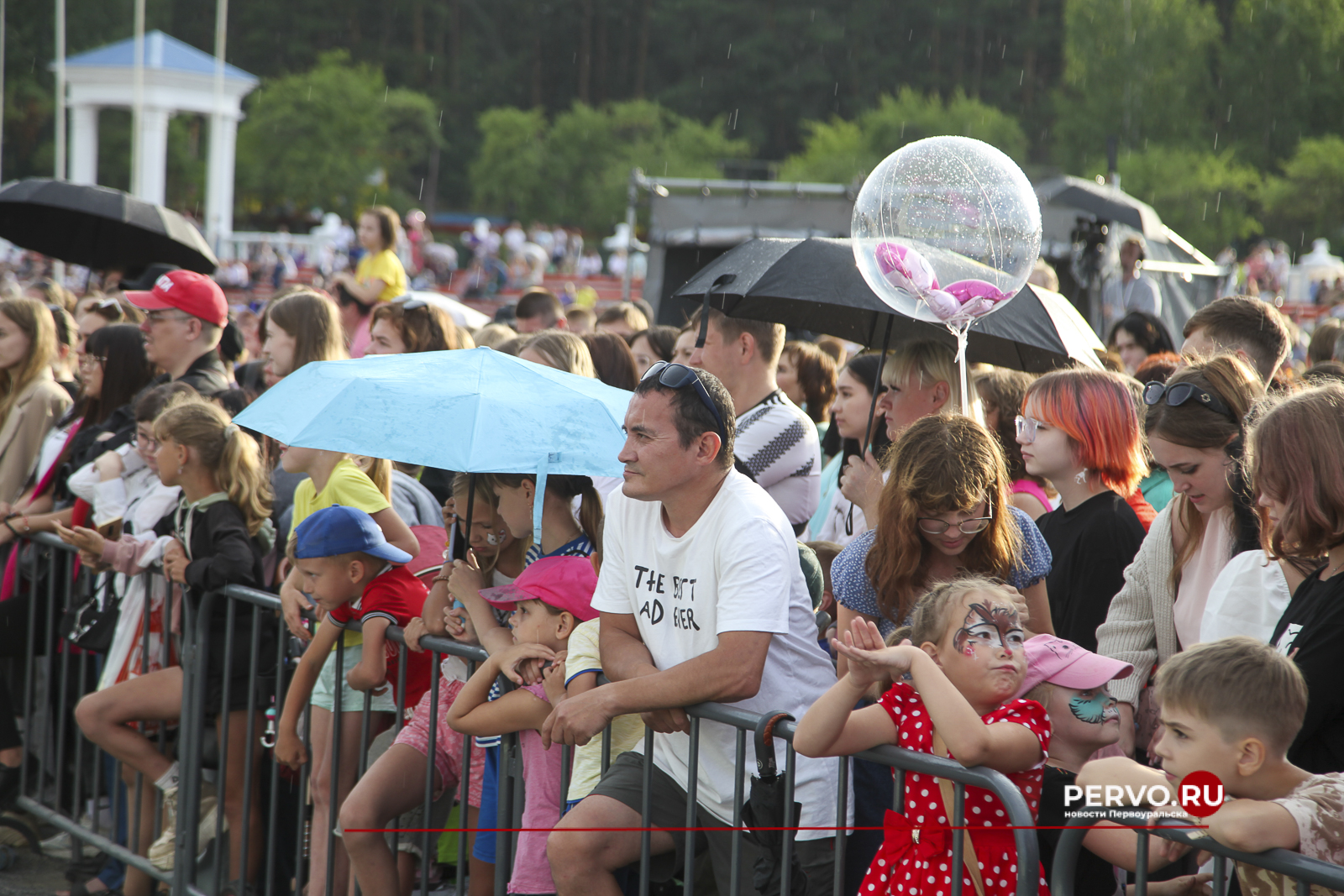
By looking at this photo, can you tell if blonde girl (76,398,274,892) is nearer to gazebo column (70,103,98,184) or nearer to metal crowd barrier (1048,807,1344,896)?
metal crowd barrier (1048,807,1344,896)

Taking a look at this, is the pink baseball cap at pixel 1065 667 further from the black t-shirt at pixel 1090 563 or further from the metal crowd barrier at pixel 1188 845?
the black t-shirt at pixel 1090 563

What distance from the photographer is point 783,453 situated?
16.8ft

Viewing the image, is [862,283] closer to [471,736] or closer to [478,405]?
[478,405]

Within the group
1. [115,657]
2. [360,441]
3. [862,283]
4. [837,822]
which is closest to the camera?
[837,822]

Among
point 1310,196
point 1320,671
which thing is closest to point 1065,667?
point 1320,671

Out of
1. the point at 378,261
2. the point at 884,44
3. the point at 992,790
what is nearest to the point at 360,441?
the point at 992,790

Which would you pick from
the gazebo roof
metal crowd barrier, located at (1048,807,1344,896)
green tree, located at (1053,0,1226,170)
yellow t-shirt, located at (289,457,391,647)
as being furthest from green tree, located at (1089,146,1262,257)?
metal crowd barrier, located at (1048,807,1344,896)

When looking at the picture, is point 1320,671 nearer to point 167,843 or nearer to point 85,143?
point 167,843

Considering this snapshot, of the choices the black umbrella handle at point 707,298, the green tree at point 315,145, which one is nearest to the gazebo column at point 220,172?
the green tree at point 315,145

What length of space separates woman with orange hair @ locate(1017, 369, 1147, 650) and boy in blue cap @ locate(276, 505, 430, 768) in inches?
78.1

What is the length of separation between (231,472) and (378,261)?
4.37 m

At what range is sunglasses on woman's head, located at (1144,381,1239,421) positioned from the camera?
3355mm

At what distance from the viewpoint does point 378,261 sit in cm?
900

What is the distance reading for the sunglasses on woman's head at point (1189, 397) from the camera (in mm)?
3355
